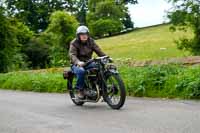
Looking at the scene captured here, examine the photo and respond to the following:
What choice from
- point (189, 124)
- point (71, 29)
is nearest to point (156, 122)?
point (189, 124)

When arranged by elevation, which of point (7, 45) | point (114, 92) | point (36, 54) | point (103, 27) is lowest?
point (114, 92)

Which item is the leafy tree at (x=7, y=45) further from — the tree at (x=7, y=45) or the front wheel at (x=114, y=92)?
the front wheel at (x=114, y=92)

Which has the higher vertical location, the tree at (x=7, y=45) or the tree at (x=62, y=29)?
the tree at (x=62, y=29)

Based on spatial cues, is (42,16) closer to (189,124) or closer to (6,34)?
(6,34)

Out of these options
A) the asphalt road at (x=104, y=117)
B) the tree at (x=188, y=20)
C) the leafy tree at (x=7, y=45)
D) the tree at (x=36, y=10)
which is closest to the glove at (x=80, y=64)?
the asphalt road at (x=104, y=117)

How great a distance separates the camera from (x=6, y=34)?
31.5 meters

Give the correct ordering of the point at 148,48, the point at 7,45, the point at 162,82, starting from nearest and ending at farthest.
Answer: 1. the point at 162,82
2. the point at 7,45
3. the point at 148,48

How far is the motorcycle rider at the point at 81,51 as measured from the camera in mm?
11500

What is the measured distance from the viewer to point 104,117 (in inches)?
378

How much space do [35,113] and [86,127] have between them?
241cm

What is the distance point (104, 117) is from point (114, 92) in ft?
4.33

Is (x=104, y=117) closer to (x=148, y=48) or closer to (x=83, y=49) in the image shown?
(x=83, y=49)

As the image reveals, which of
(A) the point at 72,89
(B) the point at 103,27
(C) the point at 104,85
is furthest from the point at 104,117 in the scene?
(B) the point at 103,27

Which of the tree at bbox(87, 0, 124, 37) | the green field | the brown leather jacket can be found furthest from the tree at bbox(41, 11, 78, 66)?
the tree at bbox(87, 0, 124, 37)
